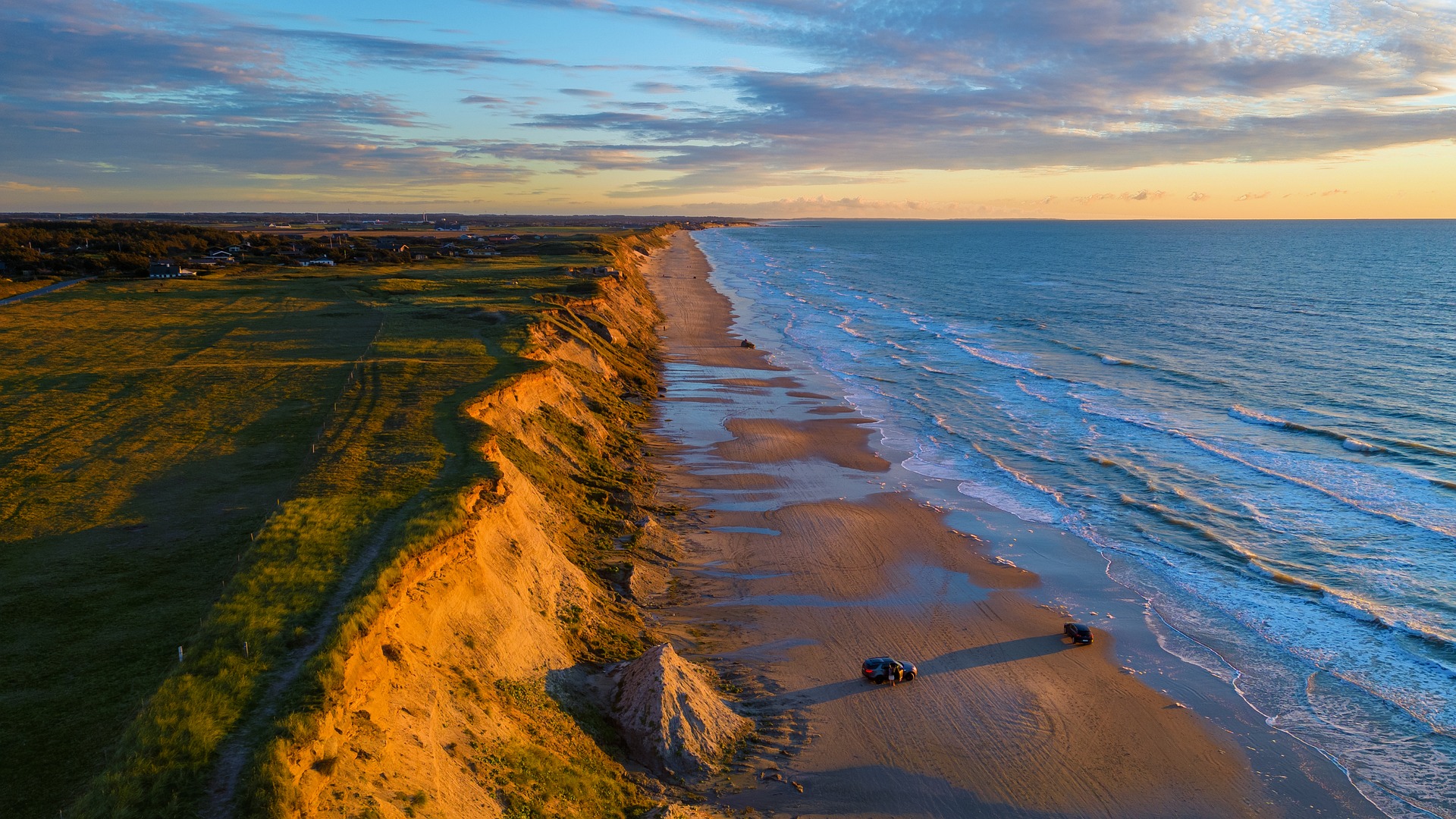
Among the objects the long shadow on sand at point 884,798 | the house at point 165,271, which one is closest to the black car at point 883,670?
the long shadow on sand at point 884,798

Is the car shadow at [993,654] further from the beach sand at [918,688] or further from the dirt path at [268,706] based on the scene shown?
the dirt path at [268,706]

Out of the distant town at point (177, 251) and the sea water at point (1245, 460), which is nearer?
the sea water at point (1245, 460)

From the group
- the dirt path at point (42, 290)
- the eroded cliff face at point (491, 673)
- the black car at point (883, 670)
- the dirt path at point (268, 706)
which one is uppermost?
the dirt path at point (42, 290)

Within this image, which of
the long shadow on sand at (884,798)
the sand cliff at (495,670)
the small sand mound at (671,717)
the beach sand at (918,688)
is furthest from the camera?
the beach sand at (918,688)

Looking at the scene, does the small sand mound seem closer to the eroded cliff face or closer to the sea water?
the eroded cliff face

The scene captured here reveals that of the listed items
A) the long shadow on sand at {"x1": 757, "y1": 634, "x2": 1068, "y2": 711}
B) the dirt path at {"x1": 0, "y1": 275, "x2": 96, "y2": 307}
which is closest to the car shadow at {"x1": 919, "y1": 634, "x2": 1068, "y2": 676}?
the long shadow on sand at {"x1": 757, "y1": 634, "x2": 1068, "y2": 711}

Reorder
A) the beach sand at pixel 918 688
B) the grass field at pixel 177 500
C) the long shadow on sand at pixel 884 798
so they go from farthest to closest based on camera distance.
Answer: the beach sand at pixel 918 688 < the long shadow on sand at pixel 884 798 < the grass field at pixel 177 500
